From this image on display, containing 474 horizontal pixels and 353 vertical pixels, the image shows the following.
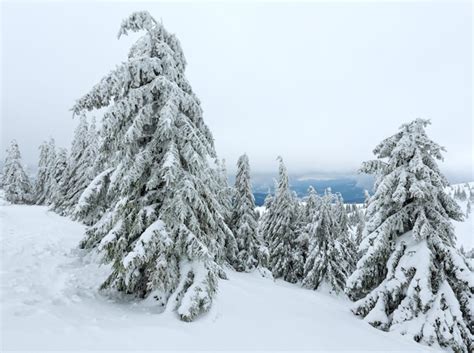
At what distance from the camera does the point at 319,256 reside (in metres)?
29.4

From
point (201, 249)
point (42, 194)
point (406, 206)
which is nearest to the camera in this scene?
point (201, 249)

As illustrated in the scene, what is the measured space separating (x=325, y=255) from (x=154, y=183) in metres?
24.3

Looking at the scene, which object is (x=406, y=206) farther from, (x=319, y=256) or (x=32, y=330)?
(x=319, y=256)

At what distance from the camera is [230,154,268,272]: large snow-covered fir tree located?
2741 cm

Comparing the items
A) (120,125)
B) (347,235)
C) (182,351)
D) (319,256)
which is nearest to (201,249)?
(182,351)

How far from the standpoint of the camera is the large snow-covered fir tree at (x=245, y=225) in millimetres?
27406

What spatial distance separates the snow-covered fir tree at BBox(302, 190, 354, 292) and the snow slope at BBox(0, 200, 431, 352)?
16214 mm

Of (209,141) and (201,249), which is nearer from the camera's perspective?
(201,249)

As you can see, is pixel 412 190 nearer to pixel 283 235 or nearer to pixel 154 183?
pixel 154 183

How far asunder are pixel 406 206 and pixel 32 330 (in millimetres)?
13282

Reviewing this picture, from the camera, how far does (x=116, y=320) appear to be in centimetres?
823

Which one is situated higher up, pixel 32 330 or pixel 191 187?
pixel 191 187

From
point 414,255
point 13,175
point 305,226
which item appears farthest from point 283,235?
point 13,175

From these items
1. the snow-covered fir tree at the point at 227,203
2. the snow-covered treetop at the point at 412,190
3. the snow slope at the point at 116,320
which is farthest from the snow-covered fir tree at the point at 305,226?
the snow slope at the point at 116,320
